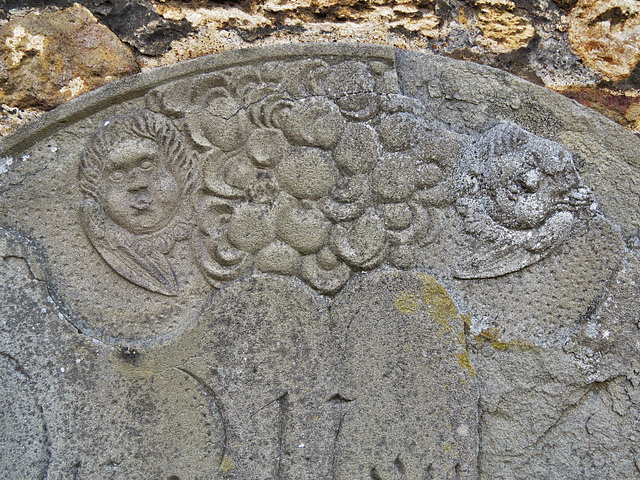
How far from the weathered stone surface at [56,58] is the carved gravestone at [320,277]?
0.17 feet

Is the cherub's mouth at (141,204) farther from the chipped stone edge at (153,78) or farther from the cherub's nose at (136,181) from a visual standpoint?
the chipped stone edge at (153,78)

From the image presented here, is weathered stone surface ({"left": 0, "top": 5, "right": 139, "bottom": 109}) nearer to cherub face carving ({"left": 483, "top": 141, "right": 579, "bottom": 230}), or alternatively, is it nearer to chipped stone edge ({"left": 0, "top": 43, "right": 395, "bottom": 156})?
chipped stone edge ({"left": 0, "top": 43, "right": 395, "bottom": 156})

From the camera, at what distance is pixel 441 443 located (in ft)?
4.85

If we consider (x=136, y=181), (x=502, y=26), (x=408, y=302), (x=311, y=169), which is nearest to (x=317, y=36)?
(x=311, y=169)

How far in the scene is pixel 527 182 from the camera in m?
1.47

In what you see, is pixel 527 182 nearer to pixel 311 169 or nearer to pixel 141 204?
pixel 311 169

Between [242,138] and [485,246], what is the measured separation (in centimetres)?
75

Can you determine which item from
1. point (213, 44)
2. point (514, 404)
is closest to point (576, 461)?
point (514, 404)

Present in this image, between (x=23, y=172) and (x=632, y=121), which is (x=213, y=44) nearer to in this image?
(x=23, y=172)

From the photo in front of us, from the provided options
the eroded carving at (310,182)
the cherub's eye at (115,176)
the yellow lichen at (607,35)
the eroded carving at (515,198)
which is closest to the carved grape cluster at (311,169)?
the eroded carving at (310,182)

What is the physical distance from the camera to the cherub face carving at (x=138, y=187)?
139 centimetres

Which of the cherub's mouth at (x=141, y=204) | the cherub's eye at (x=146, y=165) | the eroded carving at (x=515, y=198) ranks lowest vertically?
the cherub's mouth at (x=141, y=204)

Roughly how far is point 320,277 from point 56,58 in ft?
2.96

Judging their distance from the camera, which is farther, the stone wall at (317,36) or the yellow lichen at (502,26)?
the yellow lichen at (502,26)
